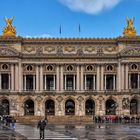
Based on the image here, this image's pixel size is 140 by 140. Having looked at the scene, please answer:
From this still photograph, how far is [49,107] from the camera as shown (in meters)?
127

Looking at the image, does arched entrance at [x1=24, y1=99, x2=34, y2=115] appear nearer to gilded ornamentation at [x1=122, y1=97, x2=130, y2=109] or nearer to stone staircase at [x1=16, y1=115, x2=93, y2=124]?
stone staircase at [x1=16, y1=115, x2=93, y2=124]

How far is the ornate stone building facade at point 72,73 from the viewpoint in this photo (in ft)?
405

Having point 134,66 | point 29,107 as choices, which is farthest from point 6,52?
point 134,66

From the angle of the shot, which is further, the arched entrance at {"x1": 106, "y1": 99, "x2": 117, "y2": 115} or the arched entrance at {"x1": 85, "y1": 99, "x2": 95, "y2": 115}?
the arched entrance at {"x1": 85, "y1": 99, "x2": 95, "y2": 115}

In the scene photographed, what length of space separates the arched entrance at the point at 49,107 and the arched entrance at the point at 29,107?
11.6 ft

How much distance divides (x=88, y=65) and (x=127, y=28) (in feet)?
45.4

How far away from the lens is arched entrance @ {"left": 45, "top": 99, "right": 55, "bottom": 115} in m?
126

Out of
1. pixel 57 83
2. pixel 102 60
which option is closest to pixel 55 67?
pixel 57 83

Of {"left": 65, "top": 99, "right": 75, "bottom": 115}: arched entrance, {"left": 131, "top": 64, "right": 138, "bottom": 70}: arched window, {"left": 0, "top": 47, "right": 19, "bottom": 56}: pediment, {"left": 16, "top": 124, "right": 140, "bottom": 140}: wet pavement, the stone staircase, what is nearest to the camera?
{"left": 16, "top": 124, "right": 140, "bottom": 140}: wet pavement

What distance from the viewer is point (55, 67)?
12544cm

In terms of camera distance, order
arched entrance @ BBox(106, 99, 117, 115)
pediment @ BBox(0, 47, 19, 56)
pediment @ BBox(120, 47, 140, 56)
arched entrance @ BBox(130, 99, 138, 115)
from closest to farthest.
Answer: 1. pediment @ BBox(0, 47, 19, 56)
2. pediment @ BBox(120, 47, 140, 56)
3. arched entrance @ BBox(130, 99, 138, 115)
4. arched entrance @ BBox(106, 99, 117, 115)

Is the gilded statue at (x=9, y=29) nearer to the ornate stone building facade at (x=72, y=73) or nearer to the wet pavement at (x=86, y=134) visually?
the ornate stone building facade at (x=72, y=73)

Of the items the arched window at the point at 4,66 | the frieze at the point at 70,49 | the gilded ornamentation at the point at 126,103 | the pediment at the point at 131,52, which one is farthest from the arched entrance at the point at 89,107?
the arched window at the point at 4,66

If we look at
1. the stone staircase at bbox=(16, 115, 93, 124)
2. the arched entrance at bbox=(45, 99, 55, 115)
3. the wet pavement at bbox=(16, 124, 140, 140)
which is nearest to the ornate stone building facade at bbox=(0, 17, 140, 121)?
the arched entrance at bbox=(45, 99, 55, 115)
